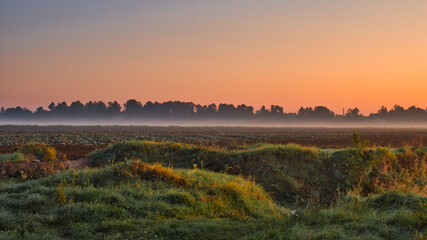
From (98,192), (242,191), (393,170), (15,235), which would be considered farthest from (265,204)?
(393,170)

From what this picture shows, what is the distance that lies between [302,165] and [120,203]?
13947 mm

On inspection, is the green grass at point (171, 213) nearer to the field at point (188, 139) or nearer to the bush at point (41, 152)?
the bush at point (41, 152)

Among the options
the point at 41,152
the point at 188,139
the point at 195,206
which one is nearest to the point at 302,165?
the point at 195,206

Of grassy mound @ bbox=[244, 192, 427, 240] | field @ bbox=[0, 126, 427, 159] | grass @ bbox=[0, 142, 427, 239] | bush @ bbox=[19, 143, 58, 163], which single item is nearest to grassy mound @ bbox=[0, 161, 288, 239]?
grass @ bbox=[0, 142, 427, 239]

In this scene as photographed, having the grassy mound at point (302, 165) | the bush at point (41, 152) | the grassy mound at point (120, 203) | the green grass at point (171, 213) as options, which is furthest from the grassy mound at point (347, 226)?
the bush at point (41, 152)

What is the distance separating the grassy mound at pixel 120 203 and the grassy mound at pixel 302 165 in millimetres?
5371

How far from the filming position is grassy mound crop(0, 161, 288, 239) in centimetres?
878

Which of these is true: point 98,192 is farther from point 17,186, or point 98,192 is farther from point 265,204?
point 265,204

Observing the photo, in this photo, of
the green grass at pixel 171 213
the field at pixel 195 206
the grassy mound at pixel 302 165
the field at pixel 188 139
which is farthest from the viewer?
the field at pixel 188 139

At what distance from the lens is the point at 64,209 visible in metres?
9.83

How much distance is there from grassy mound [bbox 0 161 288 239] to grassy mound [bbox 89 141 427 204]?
5371 mm

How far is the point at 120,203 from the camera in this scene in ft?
34.7

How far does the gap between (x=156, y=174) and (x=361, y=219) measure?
796cm

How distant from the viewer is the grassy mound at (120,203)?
28.8 feet
